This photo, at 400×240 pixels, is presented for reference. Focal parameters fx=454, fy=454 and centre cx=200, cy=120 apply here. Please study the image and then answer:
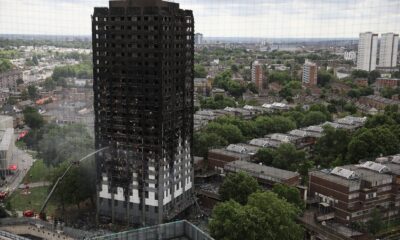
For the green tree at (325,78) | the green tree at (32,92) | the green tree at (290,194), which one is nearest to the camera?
the green tree at (290,194)

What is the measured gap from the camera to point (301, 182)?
24.6ft

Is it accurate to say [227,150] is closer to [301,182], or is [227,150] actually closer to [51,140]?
[301,182]

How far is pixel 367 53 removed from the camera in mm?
19188

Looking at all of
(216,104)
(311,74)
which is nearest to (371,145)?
(216,104)

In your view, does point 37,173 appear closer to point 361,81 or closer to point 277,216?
point 277,216

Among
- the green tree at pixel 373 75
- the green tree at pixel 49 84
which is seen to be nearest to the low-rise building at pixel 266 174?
the green tree at pixel 49 84

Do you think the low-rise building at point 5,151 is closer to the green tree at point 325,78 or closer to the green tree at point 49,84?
the green tree at point 49,84

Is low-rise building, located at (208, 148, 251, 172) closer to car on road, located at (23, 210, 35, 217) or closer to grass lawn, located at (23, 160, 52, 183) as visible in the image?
grass lawn, located at (23, 160, 52, 183)

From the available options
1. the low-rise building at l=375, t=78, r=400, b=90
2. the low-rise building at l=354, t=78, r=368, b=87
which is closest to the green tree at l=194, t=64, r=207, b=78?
the low-rise building at l=354, t=78, r=368, b=87

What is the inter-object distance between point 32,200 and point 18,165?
190 centimetres

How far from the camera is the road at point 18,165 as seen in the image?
26.3 ft

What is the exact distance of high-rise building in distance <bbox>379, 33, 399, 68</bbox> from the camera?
1773cm

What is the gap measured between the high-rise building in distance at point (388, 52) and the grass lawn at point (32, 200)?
14540 millimetres

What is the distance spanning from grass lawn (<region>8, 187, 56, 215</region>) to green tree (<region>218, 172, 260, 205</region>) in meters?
2.63
